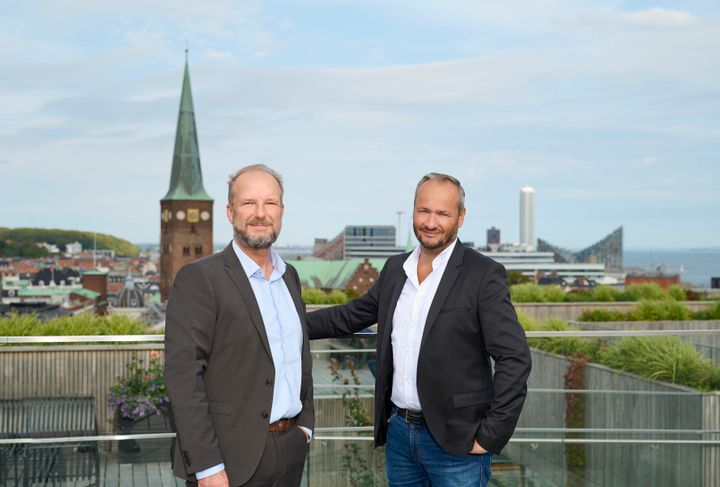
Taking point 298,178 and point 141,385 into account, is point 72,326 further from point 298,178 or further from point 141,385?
point 298,178

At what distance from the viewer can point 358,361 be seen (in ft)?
12.0

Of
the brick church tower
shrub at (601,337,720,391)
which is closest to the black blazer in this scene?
shrub at (601,337,720,391)

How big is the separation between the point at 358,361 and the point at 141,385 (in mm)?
1248

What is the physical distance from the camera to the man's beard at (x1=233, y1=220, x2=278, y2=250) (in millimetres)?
2229

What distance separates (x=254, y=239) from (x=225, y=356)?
1.06 ft

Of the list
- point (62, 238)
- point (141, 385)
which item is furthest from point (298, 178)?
point (141, 385)

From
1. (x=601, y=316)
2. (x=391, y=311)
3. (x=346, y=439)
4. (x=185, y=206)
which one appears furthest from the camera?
(x=185, y=206)

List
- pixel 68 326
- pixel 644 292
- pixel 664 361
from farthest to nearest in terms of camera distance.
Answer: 1. pixel 644 292
2. pixel 68 326
3. pixel 664 361

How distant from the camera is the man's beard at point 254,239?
223 centimetres

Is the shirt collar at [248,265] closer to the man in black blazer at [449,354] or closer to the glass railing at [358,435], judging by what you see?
the man in black blazer at [449,354]

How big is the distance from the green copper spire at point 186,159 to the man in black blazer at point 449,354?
75.3m

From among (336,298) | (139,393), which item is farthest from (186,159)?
(139,393)

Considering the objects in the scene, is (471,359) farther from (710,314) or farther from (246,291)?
(710,314)

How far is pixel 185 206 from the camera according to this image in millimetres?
82375
